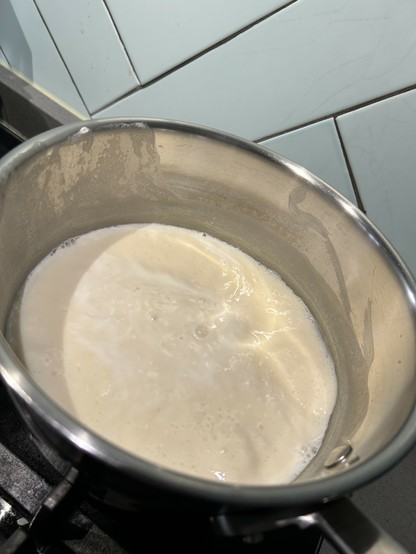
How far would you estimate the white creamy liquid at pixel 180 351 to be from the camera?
463 millimetres

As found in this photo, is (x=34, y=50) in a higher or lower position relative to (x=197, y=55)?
higher

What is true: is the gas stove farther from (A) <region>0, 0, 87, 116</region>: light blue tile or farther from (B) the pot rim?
(A) <region>0, 0, 87, 116</region>: light blue tile

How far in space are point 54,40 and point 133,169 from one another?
1.24ft

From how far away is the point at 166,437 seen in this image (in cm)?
46

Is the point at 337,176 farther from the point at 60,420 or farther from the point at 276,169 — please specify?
the point at 60,420

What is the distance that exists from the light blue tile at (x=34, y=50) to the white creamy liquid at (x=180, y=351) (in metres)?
0.37

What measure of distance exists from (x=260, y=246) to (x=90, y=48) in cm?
40

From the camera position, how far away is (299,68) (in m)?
0.60

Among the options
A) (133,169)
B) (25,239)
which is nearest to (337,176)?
(133,169)

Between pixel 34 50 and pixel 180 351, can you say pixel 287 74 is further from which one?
pixel 34 50

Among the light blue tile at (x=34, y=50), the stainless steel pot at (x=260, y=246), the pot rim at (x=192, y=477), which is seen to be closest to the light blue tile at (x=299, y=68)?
the stainless steel pot at (x=260, y=246)

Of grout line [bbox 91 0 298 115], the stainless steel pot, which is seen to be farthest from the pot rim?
grout line [bbox 91 0 298 115]

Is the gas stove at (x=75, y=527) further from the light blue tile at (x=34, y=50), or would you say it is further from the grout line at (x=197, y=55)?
the light blue tile at (x=34, y=50)

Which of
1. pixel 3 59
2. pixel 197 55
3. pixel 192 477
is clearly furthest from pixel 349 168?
pixel 3 59
